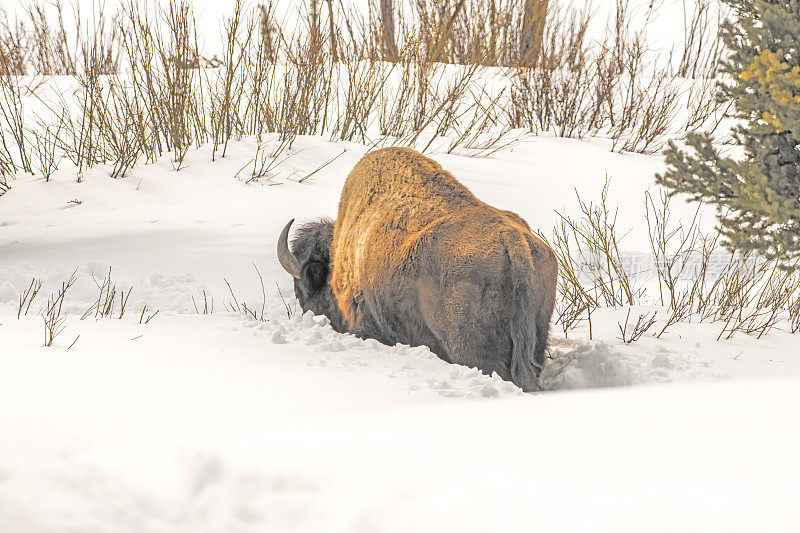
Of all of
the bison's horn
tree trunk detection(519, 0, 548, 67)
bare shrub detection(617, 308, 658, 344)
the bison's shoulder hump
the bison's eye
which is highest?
tree trunk detection(519, 0, 548, 67)

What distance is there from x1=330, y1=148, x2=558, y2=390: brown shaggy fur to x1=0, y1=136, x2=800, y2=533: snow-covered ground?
0.15 m

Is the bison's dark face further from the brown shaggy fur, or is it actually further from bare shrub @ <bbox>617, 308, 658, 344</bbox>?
bare shrub @ <bbox>617, 308, 658, 344</bbox>

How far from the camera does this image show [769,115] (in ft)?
14.5

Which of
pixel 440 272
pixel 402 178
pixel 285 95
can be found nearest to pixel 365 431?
pixel 440 272

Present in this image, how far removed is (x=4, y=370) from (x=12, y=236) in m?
4.06

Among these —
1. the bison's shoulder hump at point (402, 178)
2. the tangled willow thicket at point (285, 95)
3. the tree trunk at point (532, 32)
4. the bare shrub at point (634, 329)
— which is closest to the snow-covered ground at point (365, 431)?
the bare shrub at point (634, 329)

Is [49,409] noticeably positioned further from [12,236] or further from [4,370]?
[12,236]

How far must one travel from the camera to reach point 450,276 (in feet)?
10.7

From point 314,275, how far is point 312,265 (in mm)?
57

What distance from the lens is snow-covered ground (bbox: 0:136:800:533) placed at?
1925 mm

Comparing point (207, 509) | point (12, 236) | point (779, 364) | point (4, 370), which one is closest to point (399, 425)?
point (207, 509)

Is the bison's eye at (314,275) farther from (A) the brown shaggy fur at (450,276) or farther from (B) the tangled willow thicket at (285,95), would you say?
(B) the tangled willow thicket at (285,95)

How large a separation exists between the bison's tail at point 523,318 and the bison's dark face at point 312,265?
1367mm

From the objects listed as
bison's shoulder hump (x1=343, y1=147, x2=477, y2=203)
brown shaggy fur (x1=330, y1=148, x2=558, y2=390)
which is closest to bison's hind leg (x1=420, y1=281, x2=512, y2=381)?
brown shaggy fur (x1=330, y1=148, x2=558, y2=390)
